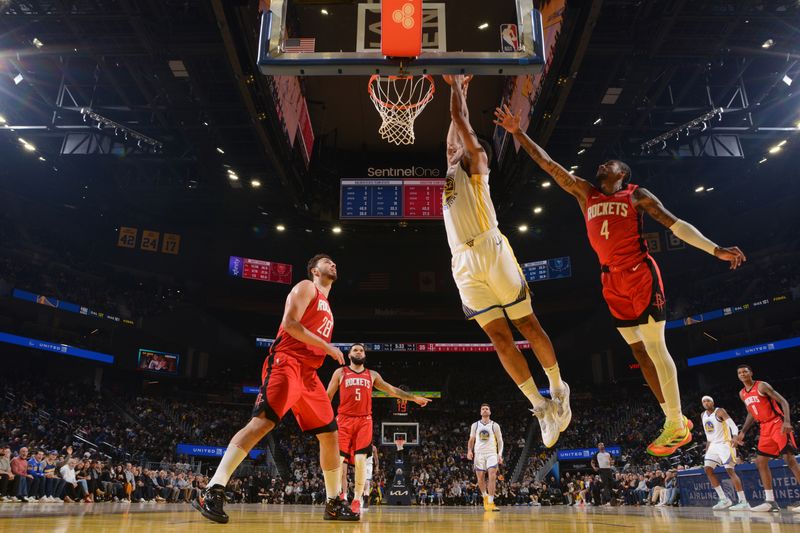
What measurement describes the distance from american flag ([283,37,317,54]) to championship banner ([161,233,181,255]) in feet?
80.0

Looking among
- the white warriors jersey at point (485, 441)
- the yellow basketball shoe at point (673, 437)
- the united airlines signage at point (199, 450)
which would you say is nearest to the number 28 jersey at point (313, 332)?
the yellow basketball shoe at point (673, 437)

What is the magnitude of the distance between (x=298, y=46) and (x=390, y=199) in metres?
10.6

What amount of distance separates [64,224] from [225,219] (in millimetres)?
7574

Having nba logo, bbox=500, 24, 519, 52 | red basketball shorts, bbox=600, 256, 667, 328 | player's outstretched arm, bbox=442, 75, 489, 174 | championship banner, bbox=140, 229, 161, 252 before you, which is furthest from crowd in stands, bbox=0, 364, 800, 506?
nba logo, bbox=500, 24, 519, 52

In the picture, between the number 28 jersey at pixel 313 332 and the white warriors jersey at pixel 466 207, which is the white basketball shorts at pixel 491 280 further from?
the number 28 jersey at pixel 313 332

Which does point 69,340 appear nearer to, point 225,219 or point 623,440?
point 225,219

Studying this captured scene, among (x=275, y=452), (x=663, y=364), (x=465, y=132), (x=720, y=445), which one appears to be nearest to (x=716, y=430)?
(x=720, y=445)

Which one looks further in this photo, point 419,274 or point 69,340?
point 419,274

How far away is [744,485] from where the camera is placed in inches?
402

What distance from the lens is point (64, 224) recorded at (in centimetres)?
2655

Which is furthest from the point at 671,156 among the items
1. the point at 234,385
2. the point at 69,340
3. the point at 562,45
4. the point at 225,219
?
the point at 69,340

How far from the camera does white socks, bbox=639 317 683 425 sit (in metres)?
4.54

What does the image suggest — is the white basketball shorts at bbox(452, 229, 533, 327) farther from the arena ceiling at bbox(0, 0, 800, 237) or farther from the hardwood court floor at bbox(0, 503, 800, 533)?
the arena ceiling at bbox(0, 0, 800, 237)

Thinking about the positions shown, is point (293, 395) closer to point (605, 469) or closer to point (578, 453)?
point (605, 469)
